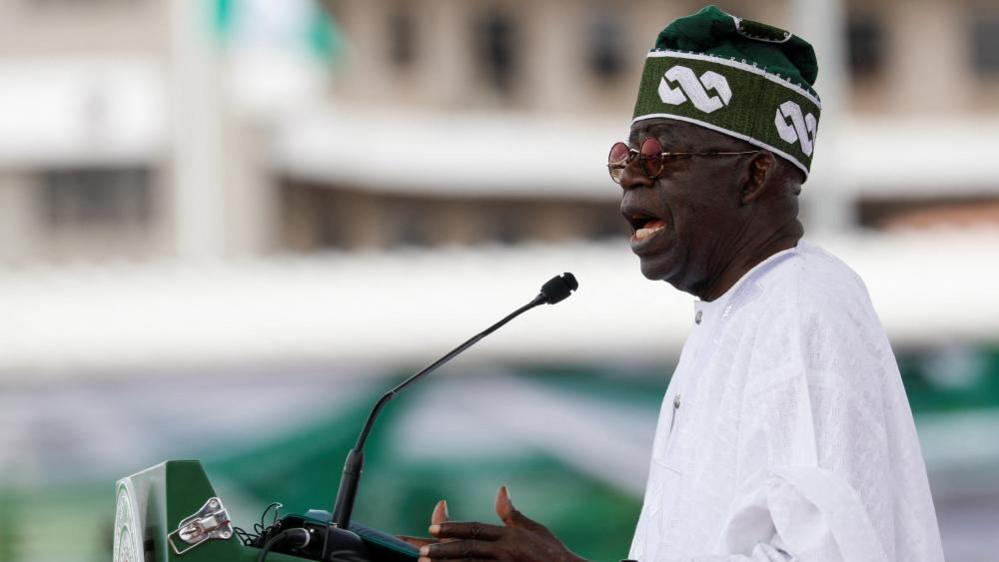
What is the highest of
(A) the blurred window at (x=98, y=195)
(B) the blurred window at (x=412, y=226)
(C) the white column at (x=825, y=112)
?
(C) the white column at (x=825, y=112)

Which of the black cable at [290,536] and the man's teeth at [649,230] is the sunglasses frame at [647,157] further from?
the black cable at [290,536]

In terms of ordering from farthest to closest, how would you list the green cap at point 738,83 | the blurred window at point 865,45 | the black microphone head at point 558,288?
the blurred window at point 865,45 < the black microphone head at point 558,288 < the green cap at point 738,83

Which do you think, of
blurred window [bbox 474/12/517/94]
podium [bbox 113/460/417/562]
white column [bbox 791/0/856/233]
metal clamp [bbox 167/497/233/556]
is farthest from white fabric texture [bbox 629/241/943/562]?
blurred window [bbox 474/12/517/94]

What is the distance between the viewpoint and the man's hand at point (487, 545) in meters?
1.92

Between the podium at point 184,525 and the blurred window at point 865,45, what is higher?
the blurred window at point 865,45

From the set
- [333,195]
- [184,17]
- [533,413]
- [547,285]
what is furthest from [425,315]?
[333,195]

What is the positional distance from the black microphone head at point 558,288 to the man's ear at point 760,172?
0.93 feet

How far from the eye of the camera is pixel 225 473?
8.35 meters

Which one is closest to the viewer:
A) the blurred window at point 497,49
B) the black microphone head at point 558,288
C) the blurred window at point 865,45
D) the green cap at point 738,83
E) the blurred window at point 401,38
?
the green cap at point 738,83

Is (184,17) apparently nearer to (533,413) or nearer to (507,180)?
(507,180)

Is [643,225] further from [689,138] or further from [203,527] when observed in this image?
[203,527]

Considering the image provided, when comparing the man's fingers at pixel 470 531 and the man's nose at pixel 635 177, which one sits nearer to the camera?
the man's fingers at pixel 470 531

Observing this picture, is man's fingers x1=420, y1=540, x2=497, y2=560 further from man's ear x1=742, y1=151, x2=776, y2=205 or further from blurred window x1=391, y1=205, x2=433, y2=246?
blurred window x1=391, y1=205, x2=433, y2=246

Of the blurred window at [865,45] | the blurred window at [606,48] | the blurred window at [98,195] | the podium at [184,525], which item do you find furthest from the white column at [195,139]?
the podium at [184,525]
